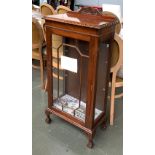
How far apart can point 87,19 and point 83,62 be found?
1.12ft

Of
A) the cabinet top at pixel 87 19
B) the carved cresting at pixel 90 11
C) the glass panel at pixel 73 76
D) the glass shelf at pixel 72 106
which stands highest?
the carved cresting at pixel 90 11

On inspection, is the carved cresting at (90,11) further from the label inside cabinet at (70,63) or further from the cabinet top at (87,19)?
the label inside cabinet at (70,63)

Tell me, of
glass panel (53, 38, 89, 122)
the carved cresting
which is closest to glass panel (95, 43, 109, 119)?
glass panel (53, 38, 89, 122)

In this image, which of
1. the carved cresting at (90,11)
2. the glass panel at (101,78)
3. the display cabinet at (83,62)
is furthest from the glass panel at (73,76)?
the carved cresting at (90,11)

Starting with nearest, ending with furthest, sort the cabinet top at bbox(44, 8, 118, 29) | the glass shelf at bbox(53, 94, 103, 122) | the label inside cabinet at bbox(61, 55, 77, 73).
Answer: the cabinet top at bbox(44, 8, 118, 29) → the label inside cabinet at bbox(61, 55, 77, 73) → the glass shelf at bbox(53, 94, 103, 122)

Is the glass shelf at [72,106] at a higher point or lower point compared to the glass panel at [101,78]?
lower

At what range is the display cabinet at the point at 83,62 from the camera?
1.29m

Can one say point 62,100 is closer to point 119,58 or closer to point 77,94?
point 77,94

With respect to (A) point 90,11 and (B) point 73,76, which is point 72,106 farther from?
(A) point 90,11

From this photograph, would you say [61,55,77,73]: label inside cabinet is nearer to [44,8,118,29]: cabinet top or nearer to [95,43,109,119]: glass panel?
[95,43,109,119]: glass panel

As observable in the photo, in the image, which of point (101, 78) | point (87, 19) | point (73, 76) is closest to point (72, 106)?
point (73, 76)

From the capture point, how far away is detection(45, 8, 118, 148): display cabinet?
1.29m

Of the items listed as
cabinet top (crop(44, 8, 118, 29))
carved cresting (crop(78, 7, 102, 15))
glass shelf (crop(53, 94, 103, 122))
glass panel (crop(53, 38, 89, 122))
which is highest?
carved cresting (crop(78, 7, 102, 15))

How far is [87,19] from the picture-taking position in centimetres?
139
